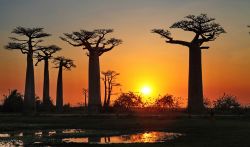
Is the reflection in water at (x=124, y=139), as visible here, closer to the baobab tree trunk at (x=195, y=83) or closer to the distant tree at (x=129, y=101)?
the baobab tree trunk at (x=195, y=83)

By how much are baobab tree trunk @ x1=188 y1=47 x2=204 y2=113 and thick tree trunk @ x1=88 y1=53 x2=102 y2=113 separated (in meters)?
13.2

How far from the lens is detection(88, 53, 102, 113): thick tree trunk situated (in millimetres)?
62469

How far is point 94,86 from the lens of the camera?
6291cm

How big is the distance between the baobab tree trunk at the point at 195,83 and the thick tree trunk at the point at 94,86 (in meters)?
13.2

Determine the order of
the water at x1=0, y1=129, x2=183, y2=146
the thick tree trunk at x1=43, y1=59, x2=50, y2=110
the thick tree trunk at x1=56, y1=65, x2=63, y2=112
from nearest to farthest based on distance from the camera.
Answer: the water at x1=0, y1=129, x2=183, y2=146 → the thick tree trunk at x1=56, y1=65, x2=63, y2=112 → the thick tree trunk at x1=43, y1=59, x2=50, y2=110

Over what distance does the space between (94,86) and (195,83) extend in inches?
566

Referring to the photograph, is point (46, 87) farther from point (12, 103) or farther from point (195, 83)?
point (195, 83)

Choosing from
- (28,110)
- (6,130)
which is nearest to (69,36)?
(28,110)

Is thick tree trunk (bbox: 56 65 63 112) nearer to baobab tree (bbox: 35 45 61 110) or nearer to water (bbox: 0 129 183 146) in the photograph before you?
baobab tree (bbox: 35 45 61 110)

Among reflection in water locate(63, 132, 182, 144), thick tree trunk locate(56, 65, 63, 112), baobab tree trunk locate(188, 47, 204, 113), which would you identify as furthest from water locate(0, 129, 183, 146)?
thick tree trunk locate(56, 65, 63, 112)

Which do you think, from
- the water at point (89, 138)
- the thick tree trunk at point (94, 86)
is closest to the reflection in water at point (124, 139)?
the water at point (89, 138)

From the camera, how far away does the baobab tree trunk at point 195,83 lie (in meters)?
53.3

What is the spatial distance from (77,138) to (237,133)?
9.20m

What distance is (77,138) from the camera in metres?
30.3
